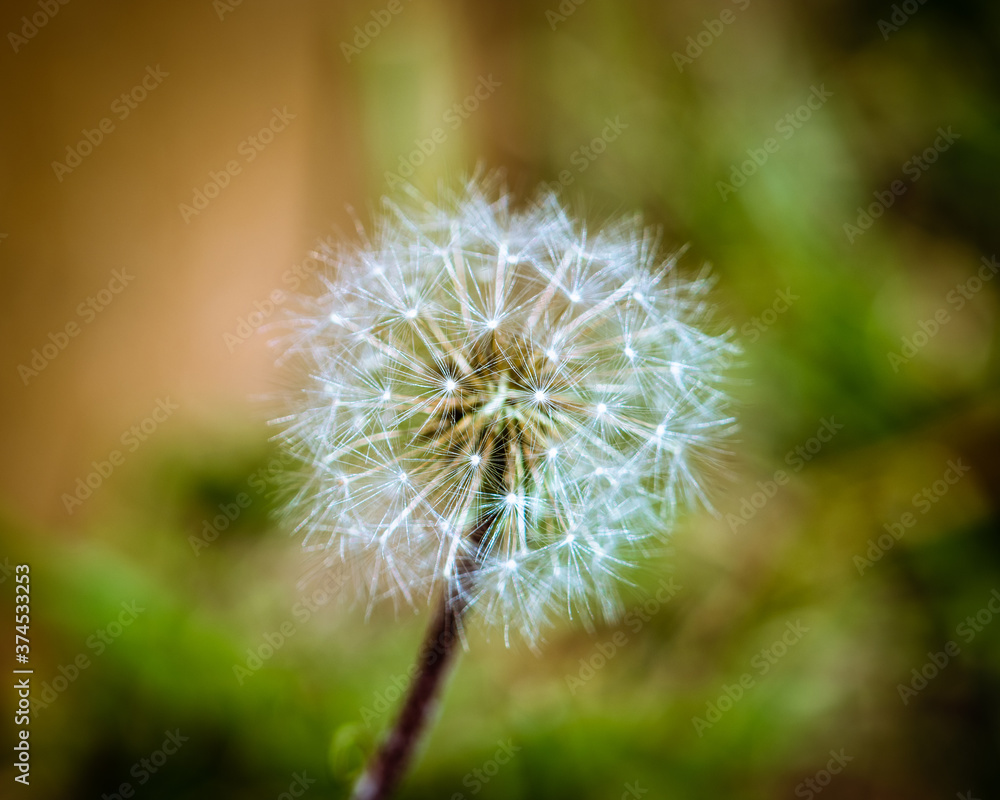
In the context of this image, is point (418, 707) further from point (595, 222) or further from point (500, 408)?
point (595, 222)

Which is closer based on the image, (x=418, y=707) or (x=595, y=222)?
(x=418, y=707)

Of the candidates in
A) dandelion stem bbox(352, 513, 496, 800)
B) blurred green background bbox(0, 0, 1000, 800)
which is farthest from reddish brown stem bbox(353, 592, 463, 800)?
blurred green background bbox(0, 0, 1000, 800)

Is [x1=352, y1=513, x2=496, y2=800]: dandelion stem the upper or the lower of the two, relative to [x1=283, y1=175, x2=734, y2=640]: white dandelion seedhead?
lower

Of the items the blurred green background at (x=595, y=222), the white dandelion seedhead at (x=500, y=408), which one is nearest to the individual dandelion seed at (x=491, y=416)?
the white dandelion seedhead at (x=500, y=408)

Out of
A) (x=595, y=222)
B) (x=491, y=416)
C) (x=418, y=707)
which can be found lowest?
(x=418, y=707)

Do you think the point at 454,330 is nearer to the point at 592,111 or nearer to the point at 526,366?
the point at 526,366

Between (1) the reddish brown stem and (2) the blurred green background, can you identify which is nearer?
(1) the reddish brown stem

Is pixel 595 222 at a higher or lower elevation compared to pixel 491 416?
higher

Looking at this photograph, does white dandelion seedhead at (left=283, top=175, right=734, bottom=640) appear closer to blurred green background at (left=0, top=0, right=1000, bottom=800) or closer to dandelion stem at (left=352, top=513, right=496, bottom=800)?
dandelion stem at (left=352, top=513, right=496, bottom=800)

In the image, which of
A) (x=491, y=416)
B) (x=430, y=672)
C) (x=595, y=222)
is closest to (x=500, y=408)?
(x=491, y=416)
